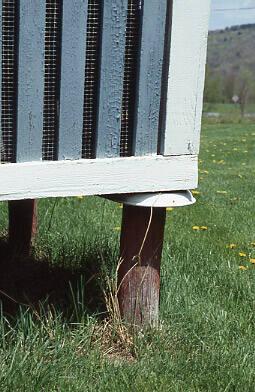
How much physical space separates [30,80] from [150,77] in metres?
0.47

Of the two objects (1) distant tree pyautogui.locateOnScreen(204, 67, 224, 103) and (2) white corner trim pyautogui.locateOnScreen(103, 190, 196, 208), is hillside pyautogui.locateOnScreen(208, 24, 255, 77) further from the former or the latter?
(2) white corner trim pyautogui.locateOnScreen(103, 190, 196, 208)

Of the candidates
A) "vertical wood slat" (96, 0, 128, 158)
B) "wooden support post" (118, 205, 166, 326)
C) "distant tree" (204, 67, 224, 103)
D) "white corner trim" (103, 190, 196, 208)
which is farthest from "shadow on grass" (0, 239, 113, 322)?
"distant tree" (204, 67, 224, 103)

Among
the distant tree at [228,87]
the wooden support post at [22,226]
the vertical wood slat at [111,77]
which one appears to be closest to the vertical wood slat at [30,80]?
the vertical wood slat at [111,77]

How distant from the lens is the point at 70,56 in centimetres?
291

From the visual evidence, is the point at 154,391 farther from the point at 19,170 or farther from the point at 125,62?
the point at 125,62

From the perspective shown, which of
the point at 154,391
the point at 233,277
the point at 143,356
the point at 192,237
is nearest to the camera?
the point at 154,391

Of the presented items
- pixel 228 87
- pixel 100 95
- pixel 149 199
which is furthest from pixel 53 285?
pixel 228 87

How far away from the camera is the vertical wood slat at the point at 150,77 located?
302 centimetres

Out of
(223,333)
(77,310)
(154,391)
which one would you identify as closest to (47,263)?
(77,310)

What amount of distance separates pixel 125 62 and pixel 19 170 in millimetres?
567

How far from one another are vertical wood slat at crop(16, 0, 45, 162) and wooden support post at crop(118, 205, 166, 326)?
57cm

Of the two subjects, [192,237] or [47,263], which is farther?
[192,237]

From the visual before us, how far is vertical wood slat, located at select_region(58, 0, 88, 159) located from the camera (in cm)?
289

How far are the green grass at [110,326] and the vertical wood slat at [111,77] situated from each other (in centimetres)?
67
